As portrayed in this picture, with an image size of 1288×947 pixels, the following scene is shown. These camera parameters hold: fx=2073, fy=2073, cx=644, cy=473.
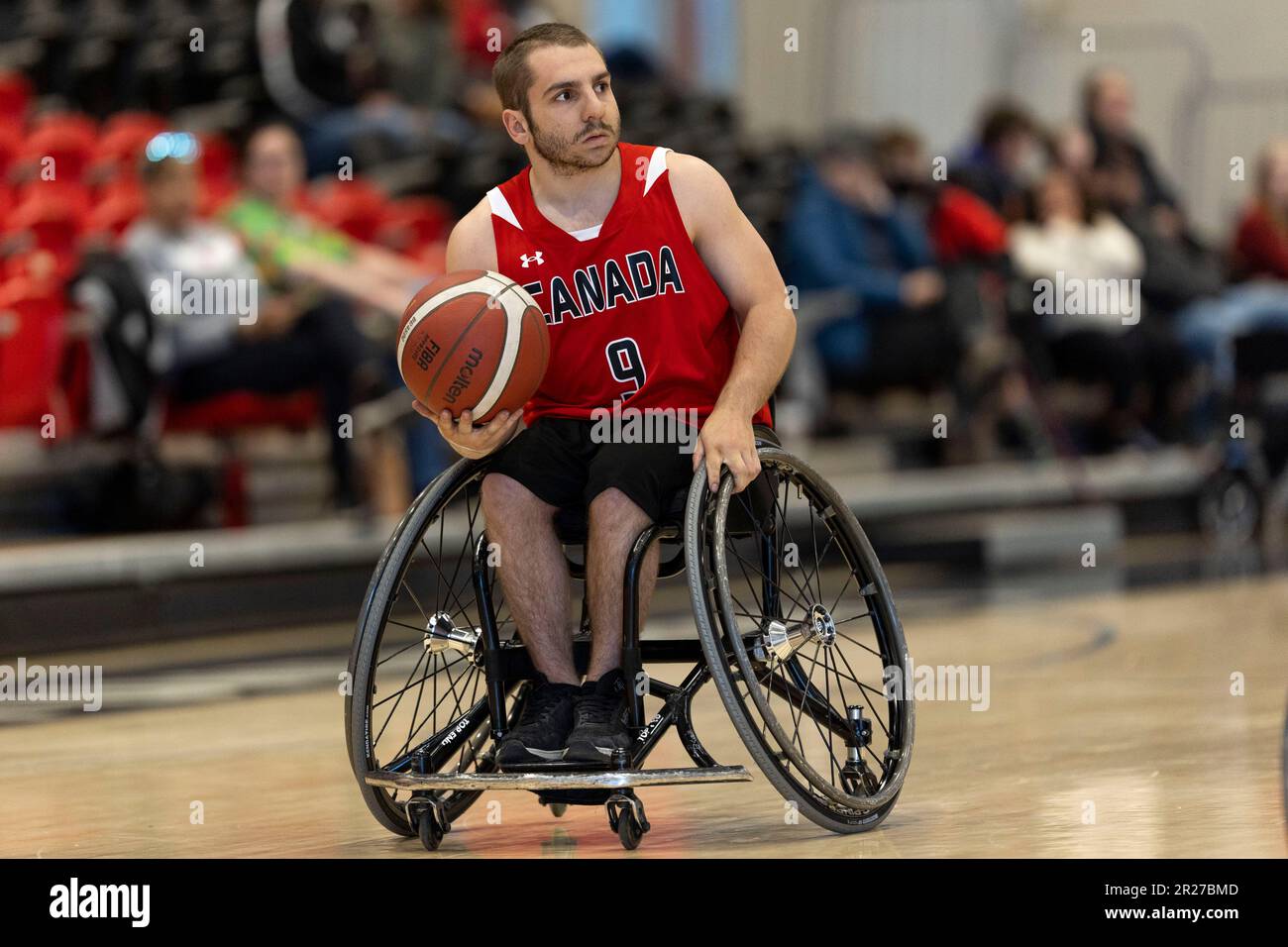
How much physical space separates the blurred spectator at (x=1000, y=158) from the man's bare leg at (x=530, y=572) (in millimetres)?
6782

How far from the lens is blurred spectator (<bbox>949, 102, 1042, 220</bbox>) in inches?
392

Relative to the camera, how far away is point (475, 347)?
10.6 ft

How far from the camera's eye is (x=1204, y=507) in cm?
941

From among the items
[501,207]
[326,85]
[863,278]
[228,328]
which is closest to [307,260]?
[228,328]

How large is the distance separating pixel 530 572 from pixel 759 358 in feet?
1.67

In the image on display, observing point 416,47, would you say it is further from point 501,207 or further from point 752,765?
point 501,207

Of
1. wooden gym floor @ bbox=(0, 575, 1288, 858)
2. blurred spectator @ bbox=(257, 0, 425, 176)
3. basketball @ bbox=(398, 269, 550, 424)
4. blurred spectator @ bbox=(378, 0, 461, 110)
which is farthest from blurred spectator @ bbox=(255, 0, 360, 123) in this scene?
basketball @ bbox=(398, 269, 550, 424)

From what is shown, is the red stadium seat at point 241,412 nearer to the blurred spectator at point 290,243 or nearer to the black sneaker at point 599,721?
the blurred spectator at point 290,243

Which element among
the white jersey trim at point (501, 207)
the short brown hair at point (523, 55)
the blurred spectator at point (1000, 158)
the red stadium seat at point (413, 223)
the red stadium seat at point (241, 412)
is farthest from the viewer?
the blurred spectator at point (1000, 158)

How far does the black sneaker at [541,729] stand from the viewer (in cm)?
322

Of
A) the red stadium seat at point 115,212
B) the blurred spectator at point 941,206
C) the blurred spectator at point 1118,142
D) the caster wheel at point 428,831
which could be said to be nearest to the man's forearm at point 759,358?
the caster wheel at point 428,831
